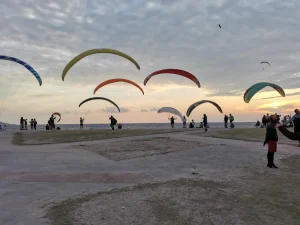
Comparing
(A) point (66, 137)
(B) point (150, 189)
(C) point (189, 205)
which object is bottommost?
(C) point (189, 205)

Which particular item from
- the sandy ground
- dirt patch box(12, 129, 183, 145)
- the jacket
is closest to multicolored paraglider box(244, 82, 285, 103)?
dirt patch box(12, 129, 183, 145)

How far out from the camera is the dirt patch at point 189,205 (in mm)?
7352

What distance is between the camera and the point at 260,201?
8.77m

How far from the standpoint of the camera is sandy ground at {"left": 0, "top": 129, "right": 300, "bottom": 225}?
7.54 meters

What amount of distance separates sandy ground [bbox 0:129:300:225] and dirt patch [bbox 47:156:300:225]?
0.9 inches

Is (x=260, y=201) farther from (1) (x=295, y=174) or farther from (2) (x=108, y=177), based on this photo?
(2) (x=108, y=177)

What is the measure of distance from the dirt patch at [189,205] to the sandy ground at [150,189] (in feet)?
0.07

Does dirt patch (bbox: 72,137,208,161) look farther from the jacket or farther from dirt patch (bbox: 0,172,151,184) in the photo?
the jacket

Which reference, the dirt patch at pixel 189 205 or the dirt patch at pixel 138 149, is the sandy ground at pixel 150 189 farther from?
the dirt patch at pixel 138 149

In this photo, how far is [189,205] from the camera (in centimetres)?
833

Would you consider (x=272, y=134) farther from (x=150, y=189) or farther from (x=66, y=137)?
(x=66, y=137)

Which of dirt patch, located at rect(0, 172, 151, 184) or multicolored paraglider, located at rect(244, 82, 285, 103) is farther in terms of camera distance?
multicolored paraglider, located at rect(244, 82, 285, 103)

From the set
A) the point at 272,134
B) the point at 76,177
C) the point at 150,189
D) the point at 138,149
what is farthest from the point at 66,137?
the point at 150,189

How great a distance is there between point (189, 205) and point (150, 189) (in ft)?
6.05
